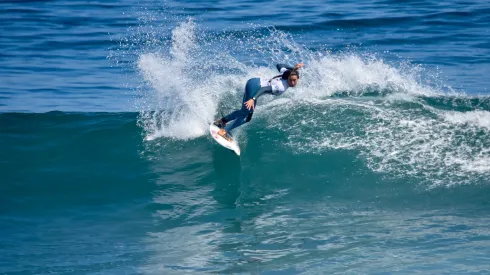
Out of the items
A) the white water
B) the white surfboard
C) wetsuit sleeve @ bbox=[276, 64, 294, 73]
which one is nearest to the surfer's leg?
the white surfboard

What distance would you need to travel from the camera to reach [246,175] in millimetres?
11430

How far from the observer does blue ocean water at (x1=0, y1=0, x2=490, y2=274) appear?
28.2 feet

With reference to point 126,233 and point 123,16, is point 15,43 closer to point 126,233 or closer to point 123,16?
point 123,16

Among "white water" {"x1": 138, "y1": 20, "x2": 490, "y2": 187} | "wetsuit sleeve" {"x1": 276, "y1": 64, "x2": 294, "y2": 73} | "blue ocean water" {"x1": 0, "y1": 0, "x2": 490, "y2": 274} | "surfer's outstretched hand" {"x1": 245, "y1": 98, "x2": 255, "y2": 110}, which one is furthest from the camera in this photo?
"white water" {"x1": 138, "y1": 20, "x2": 490, "y2": 187}

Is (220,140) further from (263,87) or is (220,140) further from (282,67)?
(282,67)

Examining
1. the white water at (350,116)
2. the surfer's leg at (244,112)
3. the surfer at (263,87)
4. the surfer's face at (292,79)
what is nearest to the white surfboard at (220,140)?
the surfer's leg at (244,112)

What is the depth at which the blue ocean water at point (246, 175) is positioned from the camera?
8602 millimetres

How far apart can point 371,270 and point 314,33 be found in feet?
55.5

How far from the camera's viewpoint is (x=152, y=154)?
12.2 meters

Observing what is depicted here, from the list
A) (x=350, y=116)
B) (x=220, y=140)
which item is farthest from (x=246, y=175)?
(x=350, y=116)

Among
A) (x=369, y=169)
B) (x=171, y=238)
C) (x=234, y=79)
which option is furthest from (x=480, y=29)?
(x=171, y=238)

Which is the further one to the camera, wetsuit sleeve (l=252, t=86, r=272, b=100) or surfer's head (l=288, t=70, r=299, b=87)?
wetsuit sleeve (l=252, t=86, r=272, b=100)

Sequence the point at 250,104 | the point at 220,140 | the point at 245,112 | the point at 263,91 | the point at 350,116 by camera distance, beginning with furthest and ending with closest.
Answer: the point at 350,116 → the point at 220,140 → the point at 245,112 → the point at 263,91 → the point at 250,104

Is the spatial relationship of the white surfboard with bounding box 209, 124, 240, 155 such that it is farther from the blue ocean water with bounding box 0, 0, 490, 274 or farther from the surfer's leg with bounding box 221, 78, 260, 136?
the blue ocean water with bounding box 0, 0, 490, 274
